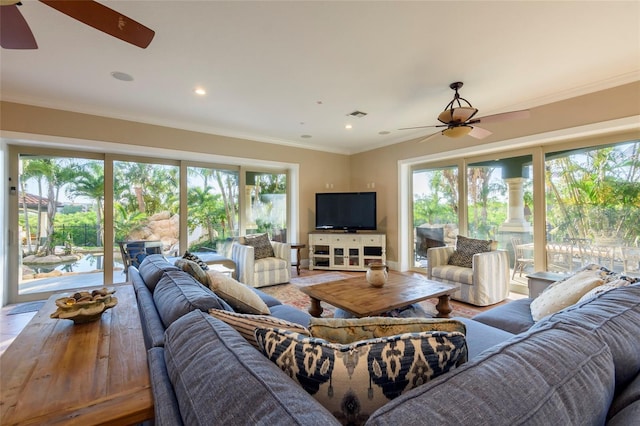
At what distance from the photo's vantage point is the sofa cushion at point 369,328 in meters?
0.95

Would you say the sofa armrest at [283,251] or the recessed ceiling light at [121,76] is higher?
the recessed ceiling light at [121,76]

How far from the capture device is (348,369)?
0.75 metres

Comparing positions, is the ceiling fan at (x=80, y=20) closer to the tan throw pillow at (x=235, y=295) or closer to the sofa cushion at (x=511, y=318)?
the tan throw pillow at (x=235, y=295)

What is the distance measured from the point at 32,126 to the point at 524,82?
582cm

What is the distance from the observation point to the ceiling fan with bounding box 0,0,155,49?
4.39 ft

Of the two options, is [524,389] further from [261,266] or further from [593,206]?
[593,206]

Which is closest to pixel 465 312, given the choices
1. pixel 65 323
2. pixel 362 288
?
pixel 362 288

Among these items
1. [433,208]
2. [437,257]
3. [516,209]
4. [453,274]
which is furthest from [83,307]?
[433,208]

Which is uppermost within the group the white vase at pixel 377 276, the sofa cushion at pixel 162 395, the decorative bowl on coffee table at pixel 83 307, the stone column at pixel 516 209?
the stone column at pixel 516 209

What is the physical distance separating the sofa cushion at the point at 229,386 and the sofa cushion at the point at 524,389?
17 cm

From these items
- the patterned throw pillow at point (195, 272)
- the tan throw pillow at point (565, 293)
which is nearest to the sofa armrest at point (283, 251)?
the patterned throw pillow at point (195, 272)

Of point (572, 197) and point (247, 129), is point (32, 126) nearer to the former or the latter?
point (247, 129)

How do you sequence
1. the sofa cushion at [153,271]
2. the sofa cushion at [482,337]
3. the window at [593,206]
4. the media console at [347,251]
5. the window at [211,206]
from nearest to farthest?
the sofa cushion at [482,337] → the sofa cushion at [153,271] → the window at [593,206] → the window at [211,206] → the media console at [347,251]

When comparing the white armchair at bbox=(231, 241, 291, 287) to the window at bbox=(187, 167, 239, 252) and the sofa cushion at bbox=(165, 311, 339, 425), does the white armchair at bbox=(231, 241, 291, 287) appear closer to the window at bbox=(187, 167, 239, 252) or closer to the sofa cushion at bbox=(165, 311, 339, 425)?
the window at bbox=(187, 167, 239, 252)
